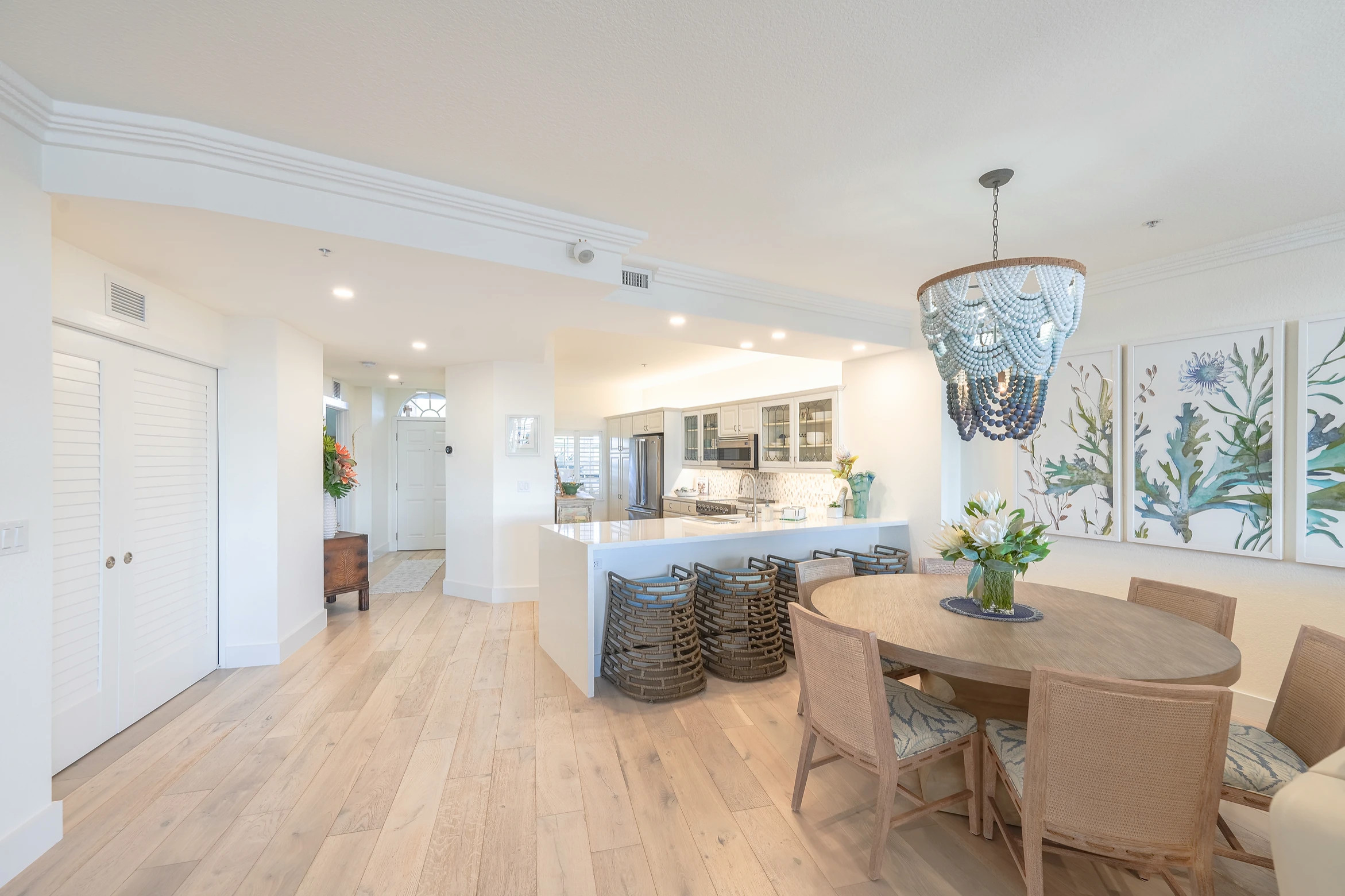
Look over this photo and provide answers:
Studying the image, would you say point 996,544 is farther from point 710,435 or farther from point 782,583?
point 710,435

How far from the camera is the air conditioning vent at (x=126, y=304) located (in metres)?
2.65

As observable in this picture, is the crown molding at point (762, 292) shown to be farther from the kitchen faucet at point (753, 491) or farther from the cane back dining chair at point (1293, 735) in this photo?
the cane back dining chair at point (1293, 735)

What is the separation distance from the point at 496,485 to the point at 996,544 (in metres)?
4.21

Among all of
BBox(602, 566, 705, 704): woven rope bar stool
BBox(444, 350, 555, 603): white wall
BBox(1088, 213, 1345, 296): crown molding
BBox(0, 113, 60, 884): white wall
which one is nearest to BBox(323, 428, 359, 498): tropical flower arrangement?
BBox(444, 350, 555, 603): white wall

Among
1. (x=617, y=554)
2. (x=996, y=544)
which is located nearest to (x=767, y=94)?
(x=996, y=544)

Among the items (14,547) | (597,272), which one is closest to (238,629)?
(14,547)

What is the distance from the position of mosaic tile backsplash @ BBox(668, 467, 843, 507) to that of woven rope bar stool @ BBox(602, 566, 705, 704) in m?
2.54

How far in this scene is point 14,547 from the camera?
1.86 m

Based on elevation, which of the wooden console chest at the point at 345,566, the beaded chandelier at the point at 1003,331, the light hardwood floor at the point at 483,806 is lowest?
the light hardwood floor at the point at 483,806

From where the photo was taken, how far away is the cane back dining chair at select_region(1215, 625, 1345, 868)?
1.70 m

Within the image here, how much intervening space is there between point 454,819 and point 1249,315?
465 cm

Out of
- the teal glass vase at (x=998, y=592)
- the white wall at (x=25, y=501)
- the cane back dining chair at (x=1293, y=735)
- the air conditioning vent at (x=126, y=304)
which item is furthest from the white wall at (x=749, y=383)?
the white wall at (x=25, y=501)

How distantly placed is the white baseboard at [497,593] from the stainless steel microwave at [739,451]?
8.95 feet

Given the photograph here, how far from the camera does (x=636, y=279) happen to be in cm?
336
